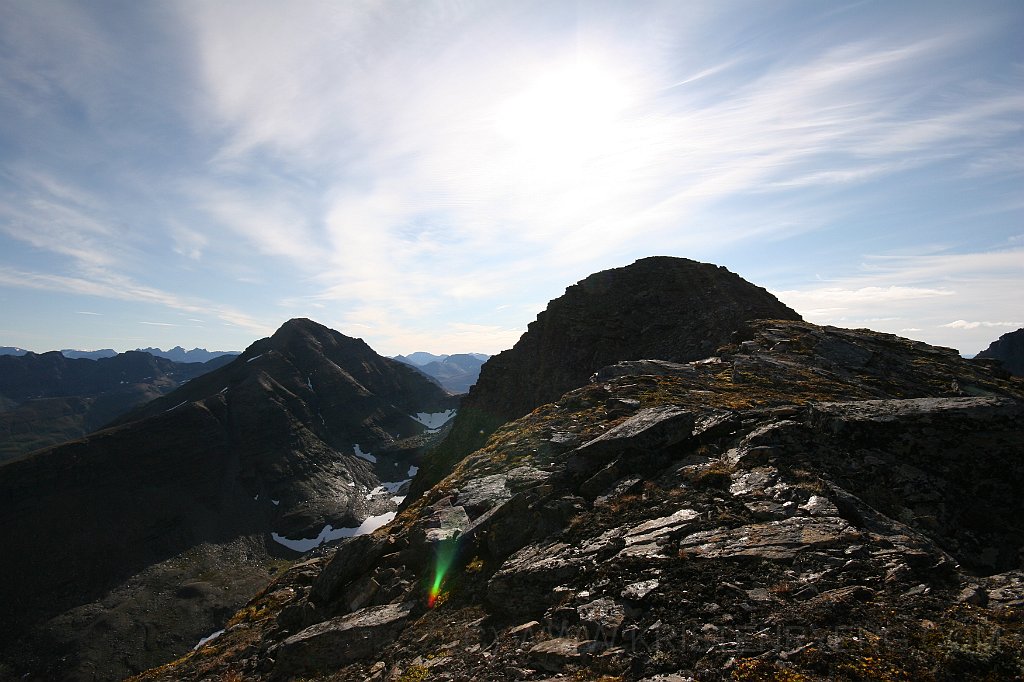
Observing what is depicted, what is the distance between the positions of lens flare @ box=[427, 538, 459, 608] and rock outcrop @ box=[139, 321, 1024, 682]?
7 centimetres

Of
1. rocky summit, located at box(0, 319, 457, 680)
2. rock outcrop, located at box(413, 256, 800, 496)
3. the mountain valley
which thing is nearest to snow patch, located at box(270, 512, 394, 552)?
rocky summit, located at box(0, 319, 457, 680)

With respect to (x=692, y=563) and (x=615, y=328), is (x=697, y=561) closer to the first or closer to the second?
(x=692, y=563)

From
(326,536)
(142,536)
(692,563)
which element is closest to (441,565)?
(692,563)

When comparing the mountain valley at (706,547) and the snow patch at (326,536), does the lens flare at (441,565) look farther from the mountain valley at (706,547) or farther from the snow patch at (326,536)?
the snow patch at (326,536)

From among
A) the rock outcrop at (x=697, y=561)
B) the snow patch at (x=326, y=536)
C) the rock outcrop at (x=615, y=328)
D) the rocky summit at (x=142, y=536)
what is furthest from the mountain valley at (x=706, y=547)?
the snow patch at (x=326, y=536)

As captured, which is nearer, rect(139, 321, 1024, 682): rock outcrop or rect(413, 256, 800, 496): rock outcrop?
rect(139, 321, 1024, 682): rock outcrop

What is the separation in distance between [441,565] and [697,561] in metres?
7.65

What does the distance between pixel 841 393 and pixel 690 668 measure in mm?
21497

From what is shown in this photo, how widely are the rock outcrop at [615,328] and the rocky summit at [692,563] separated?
23458mm

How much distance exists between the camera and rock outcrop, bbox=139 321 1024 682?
24.1 ft

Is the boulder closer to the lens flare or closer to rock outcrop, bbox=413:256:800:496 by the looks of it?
the lens flare

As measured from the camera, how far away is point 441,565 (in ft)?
44.4

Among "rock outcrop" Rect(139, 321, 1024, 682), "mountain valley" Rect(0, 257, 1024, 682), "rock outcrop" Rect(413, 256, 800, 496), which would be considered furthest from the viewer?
"rock outcrop" Rect(413, 256, 800, 496)

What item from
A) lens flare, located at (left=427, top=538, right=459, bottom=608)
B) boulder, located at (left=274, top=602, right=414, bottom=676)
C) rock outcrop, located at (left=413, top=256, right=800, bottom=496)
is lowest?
boulder, located at (left=274, top=602, right=414, bottom=676)
